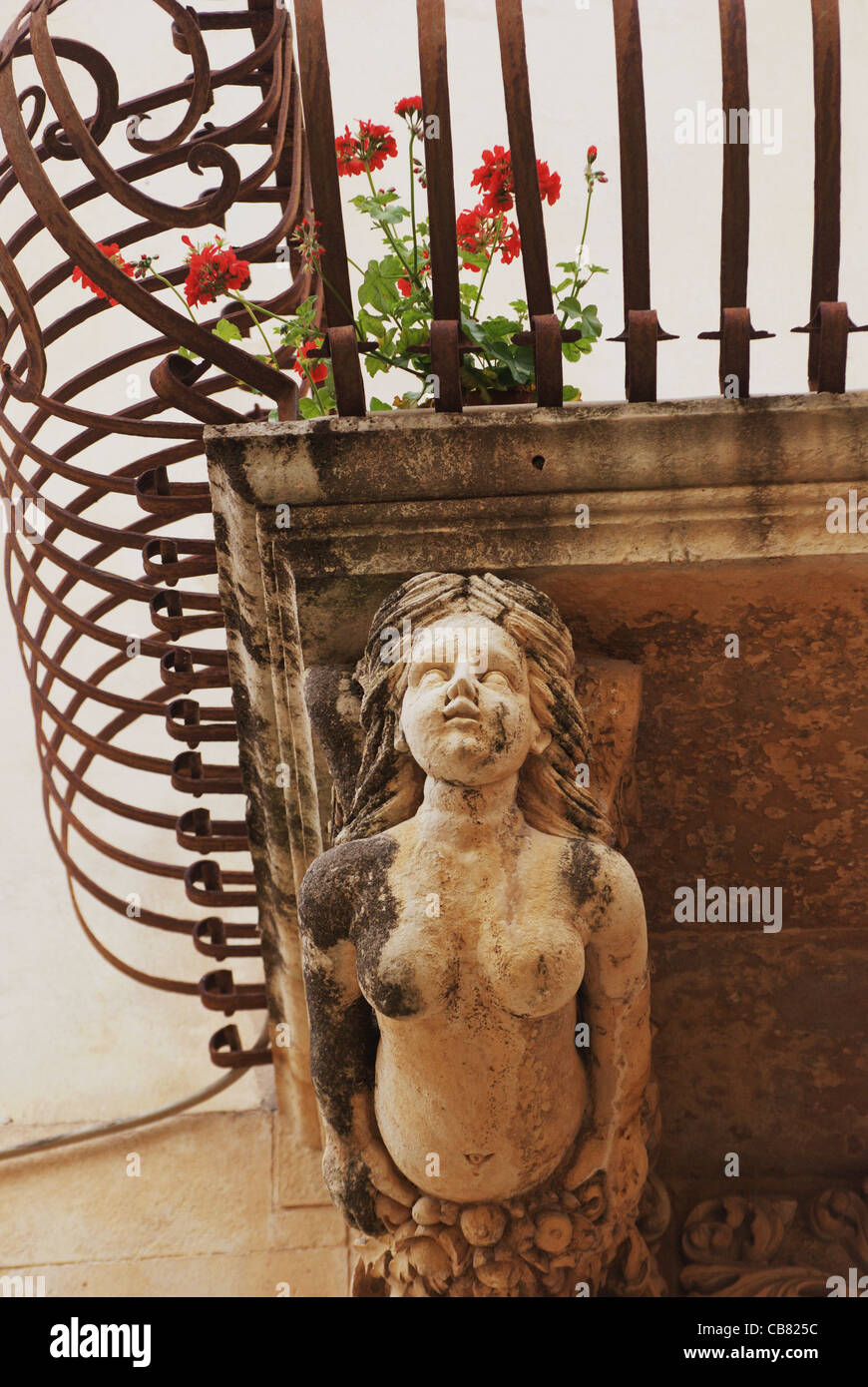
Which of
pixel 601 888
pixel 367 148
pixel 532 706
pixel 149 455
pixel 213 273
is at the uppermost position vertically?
pixel 367 148

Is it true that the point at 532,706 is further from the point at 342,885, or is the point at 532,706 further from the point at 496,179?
the point at 496,179

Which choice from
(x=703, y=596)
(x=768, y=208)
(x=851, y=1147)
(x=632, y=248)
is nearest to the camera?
(x=632, y=248)

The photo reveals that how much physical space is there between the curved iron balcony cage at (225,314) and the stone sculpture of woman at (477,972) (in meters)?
0.43

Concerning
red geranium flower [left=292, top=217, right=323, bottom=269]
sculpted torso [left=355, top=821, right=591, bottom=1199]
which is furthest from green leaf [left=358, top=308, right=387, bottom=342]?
sculpted torso [left=355, top=821, right=591, bottom=1199]

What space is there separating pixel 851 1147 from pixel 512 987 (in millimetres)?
997

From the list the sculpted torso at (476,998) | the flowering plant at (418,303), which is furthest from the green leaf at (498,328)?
A: the sculpted torso at (476,998)

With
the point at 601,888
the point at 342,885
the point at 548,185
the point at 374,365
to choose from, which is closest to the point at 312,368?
the point at 374,365

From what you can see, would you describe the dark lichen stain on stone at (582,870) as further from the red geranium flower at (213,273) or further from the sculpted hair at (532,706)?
the red geranium flower at (213,273)

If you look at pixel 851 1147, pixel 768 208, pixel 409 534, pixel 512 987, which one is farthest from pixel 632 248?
pixel 768 208

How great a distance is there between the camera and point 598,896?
187cm

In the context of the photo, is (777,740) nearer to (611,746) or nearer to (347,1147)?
(611,746)

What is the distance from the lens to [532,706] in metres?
1.94

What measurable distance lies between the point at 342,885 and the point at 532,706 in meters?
0.34

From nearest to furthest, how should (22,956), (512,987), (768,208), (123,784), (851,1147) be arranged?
1. (512,987)
2. (851,1147)
3. (22,956)
4. (123,784)
5. (768,208)
